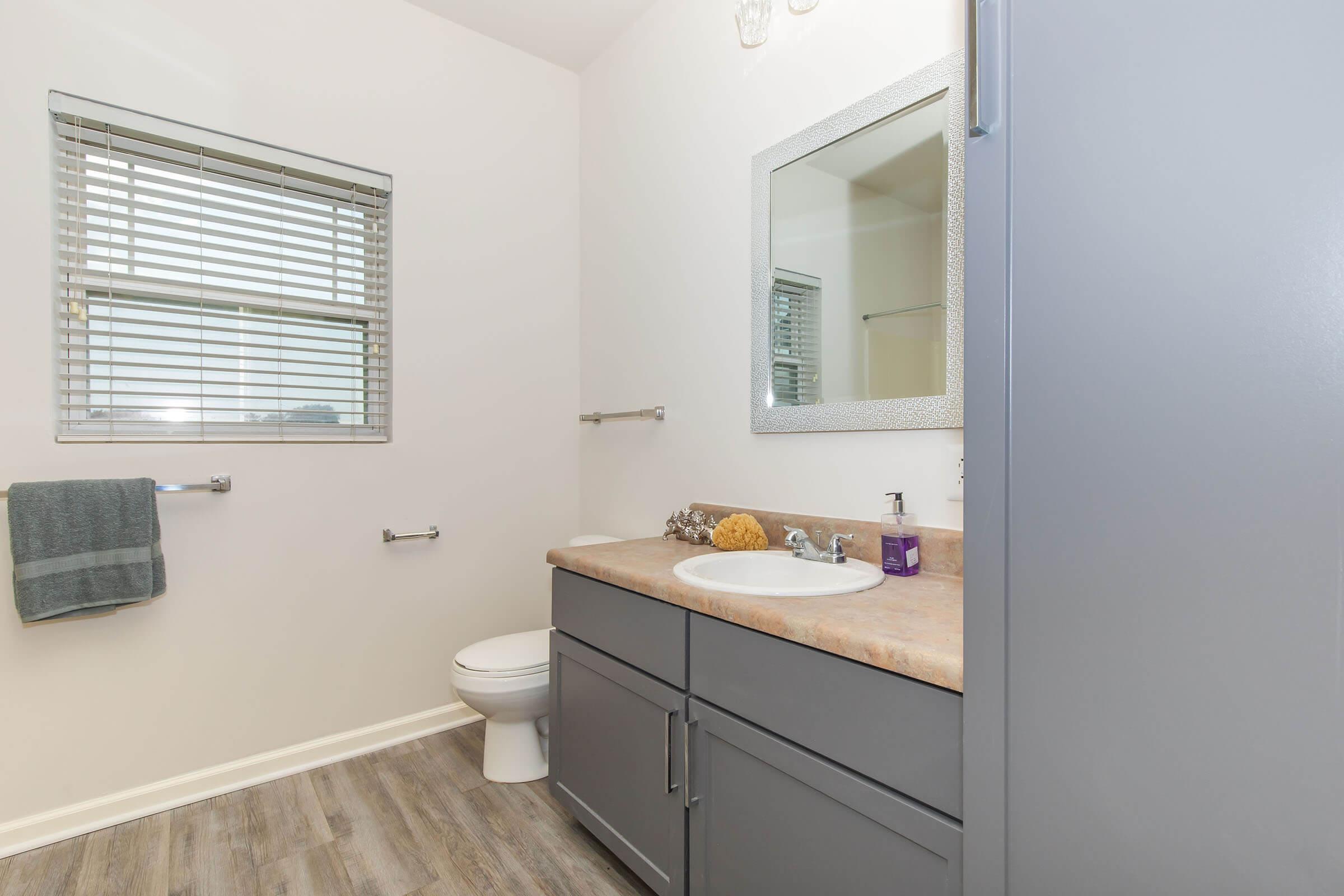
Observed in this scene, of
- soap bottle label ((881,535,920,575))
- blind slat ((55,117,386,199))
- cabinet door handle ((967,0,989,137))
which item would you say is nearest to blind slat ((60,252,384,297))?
blind slat ((55,117,386,199))

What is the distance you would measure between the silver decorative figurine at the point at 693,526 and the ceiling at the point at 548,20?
73.3 inches

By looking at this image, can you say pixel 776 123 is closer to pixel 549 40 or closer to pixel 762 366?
pixel 762 366

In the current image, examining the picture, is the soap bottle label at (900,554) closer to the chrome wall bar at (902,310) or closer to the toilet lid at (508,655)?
the chrome wall bar at (902,310)

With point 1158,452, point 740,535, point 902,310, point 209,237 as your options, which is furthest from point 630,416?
point 1158,452

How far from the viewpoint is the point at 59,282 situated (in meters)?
1.82

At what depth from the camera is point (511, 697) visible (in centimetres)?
196

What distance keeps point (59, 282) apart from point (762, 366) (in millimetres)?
2015

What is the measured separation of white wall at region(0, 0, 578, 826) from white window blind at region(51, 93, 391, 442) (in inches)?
2.5

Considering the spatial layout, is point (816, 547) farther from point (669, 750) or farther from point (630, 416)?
point (630, 416)

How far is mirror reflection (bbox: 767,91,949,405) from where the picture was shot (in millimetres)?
1480

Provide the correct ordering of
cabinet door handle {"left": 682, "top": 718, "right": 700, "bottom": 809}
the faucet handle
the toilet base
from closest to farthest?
cabinet door handle {"left": 682, "top": 718, "right": 700, "bottom": 809} → the faucet handle → the toilet base

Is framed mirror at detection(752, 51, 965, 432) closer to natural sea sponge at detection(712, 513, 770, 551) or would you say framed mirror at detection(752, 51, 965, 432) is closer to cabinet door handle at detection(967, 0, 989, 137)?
natural sea sponge at detection(712, 513, 770, 551)

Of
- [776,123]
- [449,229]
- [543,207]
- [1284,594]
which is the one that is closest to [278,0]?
[449,229]

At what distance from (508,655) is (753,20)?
1.85 m
